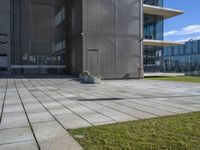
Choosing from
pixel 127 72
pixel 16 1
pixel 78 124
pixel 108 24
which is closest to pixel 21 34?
pixel 16 1

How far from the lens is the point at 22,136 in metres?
3.92

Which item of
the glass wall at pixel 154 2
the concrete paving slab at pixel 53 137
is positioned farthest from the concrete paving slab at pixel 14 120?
the glass wall at pixel 154 2

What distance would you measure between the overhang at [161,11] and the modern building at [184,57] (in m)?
15.4

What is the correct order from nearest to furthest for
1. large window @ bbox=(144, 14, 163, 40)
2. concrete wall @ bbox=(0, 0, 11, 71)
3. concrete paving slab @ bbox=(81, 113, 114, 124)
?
1. concrete paving slab @ bbox=(81, 113, 114, 124)
2. concrete wall @ bbox=(0, 0, 11, 71)
3. large window @ bbox=(144, 14, 163, 40)

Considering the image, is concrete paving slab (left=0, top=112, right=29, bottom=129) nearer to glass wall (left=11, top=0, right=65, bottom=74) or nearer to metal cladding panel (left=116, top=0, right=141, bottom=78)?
metal cladding panel (left=116, top=0, right=141, bottom=78)

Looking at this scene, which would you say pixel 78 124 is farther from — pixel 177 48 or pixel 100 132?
pixel 177 48

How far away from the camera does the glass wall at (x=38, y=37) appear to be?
963 inches

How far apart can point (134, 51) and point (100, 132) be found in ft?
57.3

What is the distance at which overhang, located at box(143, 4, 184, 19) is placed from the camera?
82.3ft

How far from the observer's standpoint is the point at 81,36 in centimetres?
1834

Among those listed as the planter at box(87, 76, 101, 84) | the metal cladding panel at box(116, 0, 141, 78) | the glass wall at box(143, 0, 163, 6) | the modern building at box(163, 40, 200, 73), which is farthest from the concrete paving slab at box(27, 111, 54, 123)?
the modern building at box(163, 40, 200, 73)

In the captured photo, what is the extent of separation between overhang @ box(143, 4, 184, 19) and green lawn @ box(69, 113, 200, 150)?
22.1 metres

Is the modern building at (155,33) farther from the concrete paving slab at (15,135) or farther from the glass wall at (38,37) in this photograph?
the concrete paving slab at (15,135)

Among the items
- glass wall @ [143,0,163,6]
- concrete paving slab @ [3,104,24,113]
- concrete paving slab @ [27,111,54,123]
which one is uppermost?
glass wall @ [143,0,163,6]
